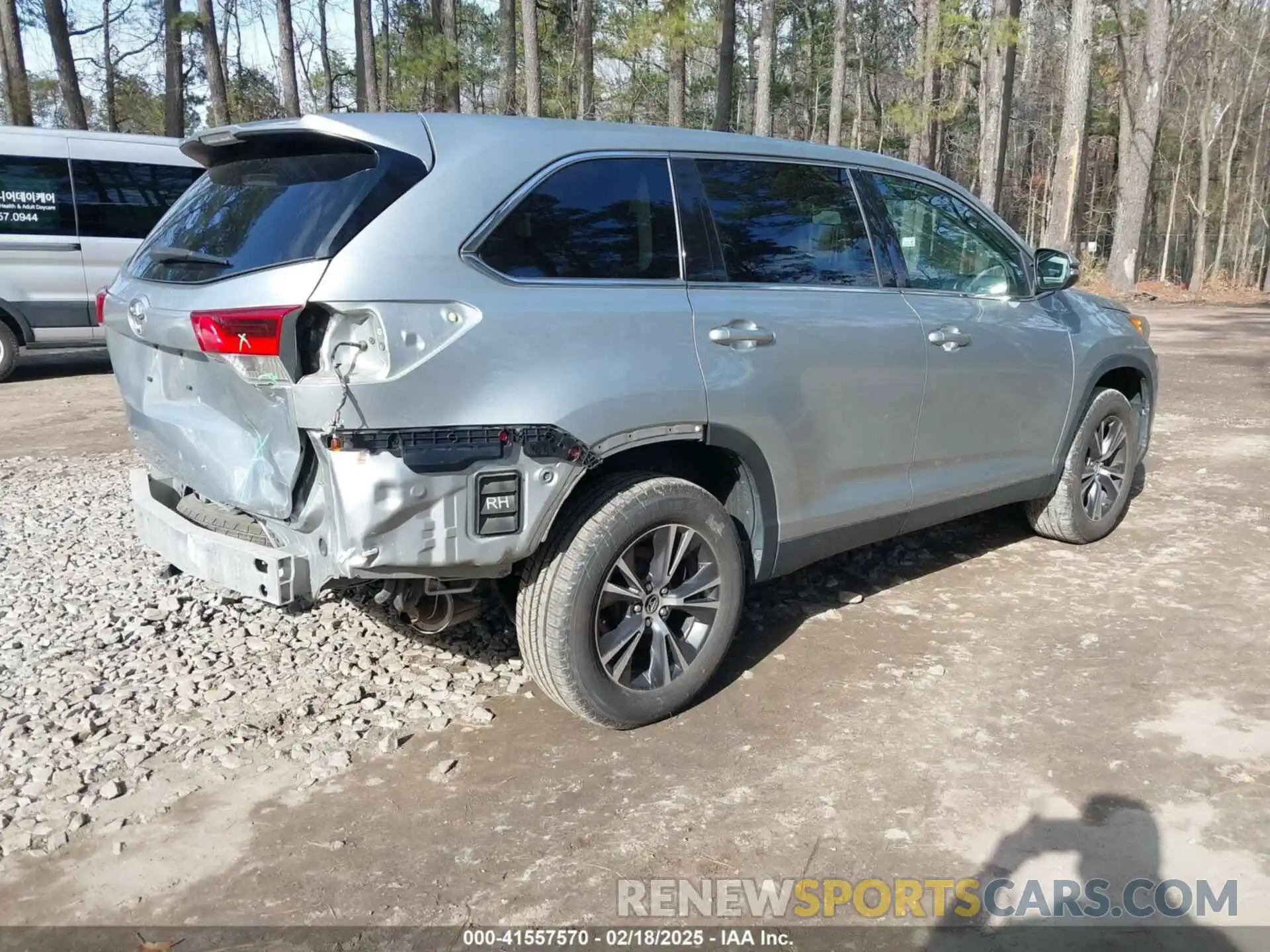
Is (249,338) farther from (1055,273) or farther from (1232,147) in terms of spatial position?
(1232,147)

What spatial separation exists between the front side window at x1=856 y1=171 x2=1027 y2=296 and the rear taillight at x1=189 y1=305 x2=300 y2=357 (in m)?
2.59

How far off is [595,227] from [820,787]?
195 centimetres

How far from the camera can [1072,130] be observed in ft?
64.7

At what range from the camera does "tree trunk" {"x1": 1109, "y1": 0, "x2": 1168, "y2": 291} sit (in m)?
23.2

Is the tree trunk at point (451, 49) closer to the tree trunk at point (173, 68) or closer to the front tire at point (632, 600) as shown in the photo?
the tree trunk at point (173, 68)

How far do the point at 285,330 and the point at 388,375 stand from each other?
31 cm

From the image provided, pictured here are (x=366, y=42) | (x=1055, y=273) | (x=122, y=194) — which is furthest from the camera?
(x=366, y=42)

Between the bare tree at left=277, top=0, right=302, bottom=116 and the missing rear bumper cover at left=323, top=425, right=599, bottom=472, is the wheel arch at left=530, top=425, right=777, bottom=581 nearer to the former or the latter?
the missing rear bumper cover at left=323, top=425, right=599, bottom=472

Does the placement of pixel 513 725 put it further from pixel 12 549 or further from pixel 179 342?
pixel 12 549

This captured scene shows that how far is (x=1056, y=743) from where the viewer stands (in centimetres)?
337

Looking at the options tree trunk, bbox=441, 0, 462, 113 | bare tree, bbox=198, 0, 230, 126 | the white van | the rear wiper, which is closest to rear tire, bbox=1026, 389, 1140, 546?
the rear wiper

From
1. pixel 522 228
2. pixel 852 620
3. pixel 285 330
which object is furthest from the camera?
pixel 852 620

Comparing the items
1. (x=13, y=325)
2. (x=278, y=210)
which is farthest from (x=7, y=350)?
(x=278, y=210)

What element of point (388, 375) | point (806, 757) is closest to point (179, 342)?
point (388, 375)
